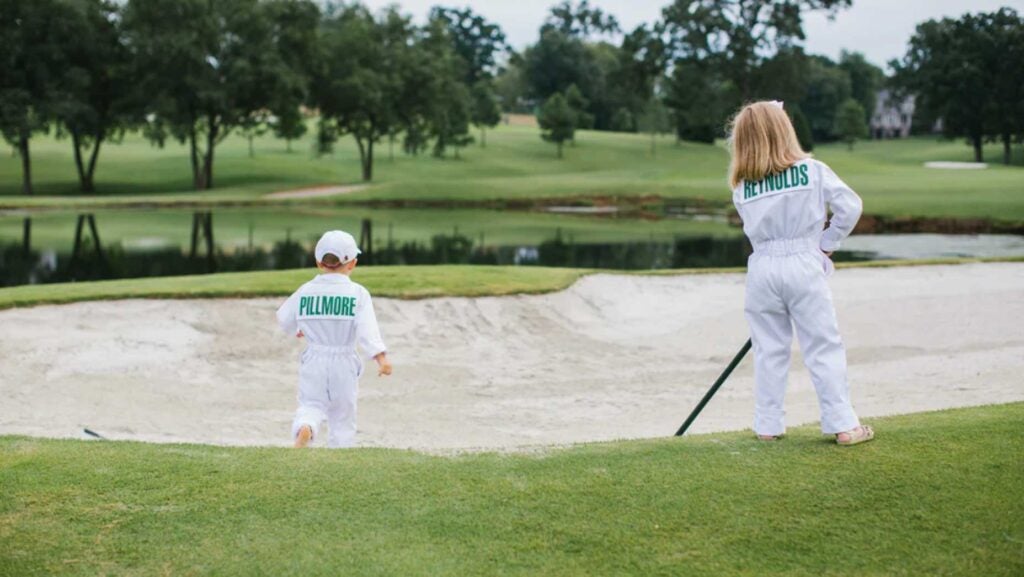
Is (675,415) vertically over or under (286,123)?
under

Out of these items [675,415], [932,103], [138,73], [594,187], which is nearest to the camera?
[675,415]

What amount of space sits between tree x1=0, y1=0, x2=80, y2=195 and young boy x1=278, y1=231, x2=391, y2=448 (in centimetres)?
5101

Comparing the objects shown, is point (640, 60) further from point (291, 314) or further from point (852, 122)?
point (291, 314)

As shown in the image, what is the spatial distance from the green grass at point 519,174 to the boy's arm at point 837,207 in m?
34.1

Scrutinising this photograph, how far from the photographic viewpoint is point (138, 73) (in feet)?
187

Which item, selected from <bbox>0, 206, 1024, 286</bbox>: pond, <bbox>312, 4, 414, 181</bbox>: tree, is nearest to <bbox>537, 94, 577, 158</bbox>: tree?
<bbox>312, 4, 414, 181</bbox>: tree

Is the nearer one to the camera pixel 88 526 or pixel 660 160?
pixel 88 526

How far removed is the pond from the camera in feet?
87.3

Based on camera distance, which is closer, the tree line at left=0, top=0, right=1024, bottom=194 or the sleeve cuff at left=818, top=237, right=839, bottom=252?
the sleeve cuff at left=818, top=237, right=839, bottom=252

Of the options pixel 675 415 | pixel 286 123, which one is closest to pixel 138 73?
pixel 286 123

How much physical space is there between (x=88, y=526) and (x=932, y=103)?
75343 millimetres

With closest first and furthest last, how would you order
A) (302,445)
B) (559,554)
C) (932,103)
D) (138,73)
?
(559,554)
(302,445)
(138,73)
(932,103)

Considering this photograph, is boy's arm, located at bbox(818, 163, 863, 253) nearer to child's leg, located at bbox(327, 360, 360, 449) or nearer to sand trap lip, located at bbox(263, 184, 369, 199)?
child's leg, located at bbox(327, 360, 360, 449)

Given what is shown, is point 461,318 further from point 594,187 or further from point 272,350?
point 594,187
